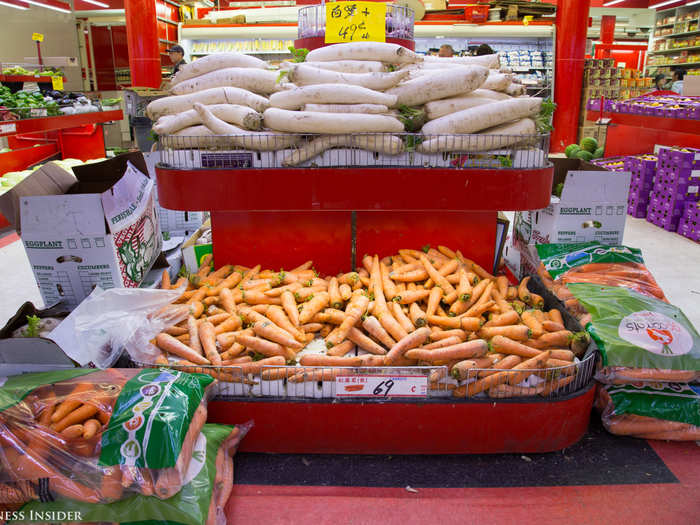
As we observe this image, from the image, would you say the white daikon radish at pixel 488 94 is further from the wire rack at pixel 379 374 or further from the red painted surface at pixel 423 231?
the wire rack at pixel 379 374

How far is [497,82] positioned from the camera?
7.98 feet

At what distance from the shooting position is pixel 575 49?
9875 millimetres

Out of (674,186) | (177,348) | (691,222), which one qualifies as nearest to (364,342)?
(177,348)

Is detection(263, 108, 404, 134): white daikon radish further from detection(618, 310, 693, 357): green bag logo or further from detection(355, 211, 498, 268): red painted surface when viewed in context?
detection(618, 310, 693, 357): green bag logo

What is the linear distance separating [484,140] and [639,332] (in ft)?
3.26

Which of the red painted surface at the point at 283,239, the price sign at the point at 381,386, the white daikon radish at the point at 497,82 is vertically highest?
the white daikon radish at the point at 497,82

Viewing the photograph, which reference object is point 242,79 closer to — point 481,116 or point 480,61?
point 481,116

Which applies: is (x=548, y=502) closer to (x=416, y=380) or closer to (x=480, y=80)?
(x=416, y=380)

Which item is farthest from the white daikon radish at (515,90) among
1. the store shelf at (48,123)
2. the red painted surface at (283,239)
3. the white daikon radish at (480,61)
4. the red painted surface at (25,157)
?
the red painted surface at (25,157)

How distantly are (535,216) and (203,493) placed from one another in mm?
2313

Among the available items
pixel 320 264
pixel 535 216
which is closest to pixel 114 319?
pixel 320 264

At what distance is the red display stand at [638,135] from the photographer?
228 inches

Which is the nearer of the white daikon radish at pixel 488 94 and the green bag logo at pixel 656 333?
the green bag logo at pixel 656 333

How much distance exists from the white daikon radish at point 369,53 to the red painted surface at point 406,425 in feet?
4.87
